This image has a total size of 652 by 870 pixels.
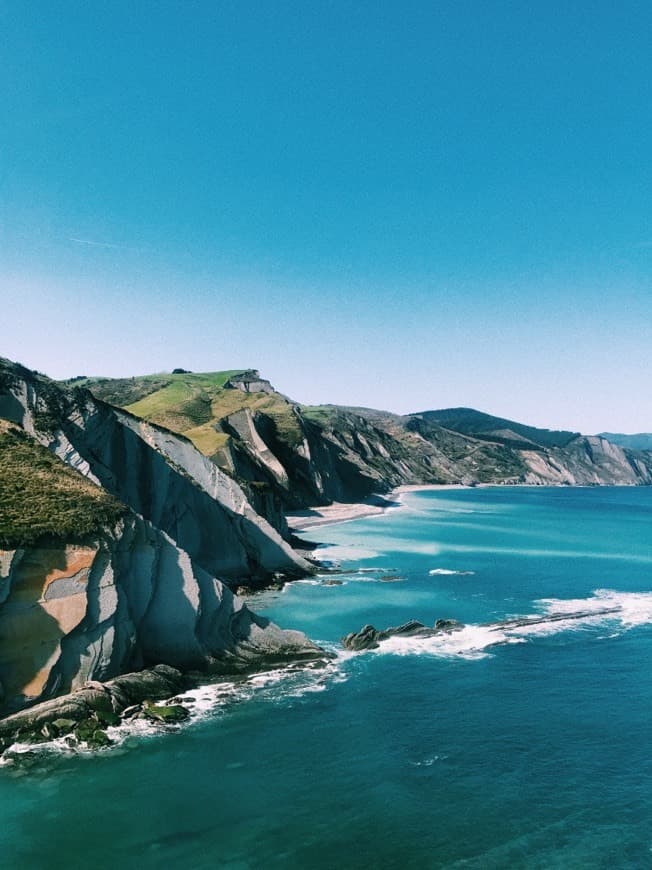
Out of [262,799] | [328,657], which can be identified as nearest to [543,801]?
[262,799]

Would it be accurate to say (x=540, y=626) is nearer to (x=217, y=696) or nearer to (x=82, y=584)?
(x=217, y=696)

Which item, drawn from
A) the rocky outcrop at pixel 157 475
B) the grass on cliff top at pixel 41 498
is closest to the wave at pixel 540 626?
the grass on cliff top at pixel 41 498

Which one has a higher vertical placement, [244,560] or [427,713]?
[244,560]

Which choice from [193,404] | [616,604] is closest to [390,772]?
[616,604]

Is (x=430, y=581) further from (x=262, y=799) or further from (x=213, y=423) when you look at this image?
(x=213, y=423)

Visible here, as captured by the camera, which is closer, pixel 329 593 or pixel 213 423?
pixel 329 593

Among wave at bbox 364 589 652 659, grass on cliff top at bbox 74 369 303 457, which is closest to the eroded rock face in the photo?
wave at bbox 364 589 652 659

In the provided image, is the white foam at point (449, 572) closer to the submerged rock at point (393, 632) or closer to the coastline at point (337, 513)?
the submerged rock at point (393, 632)
